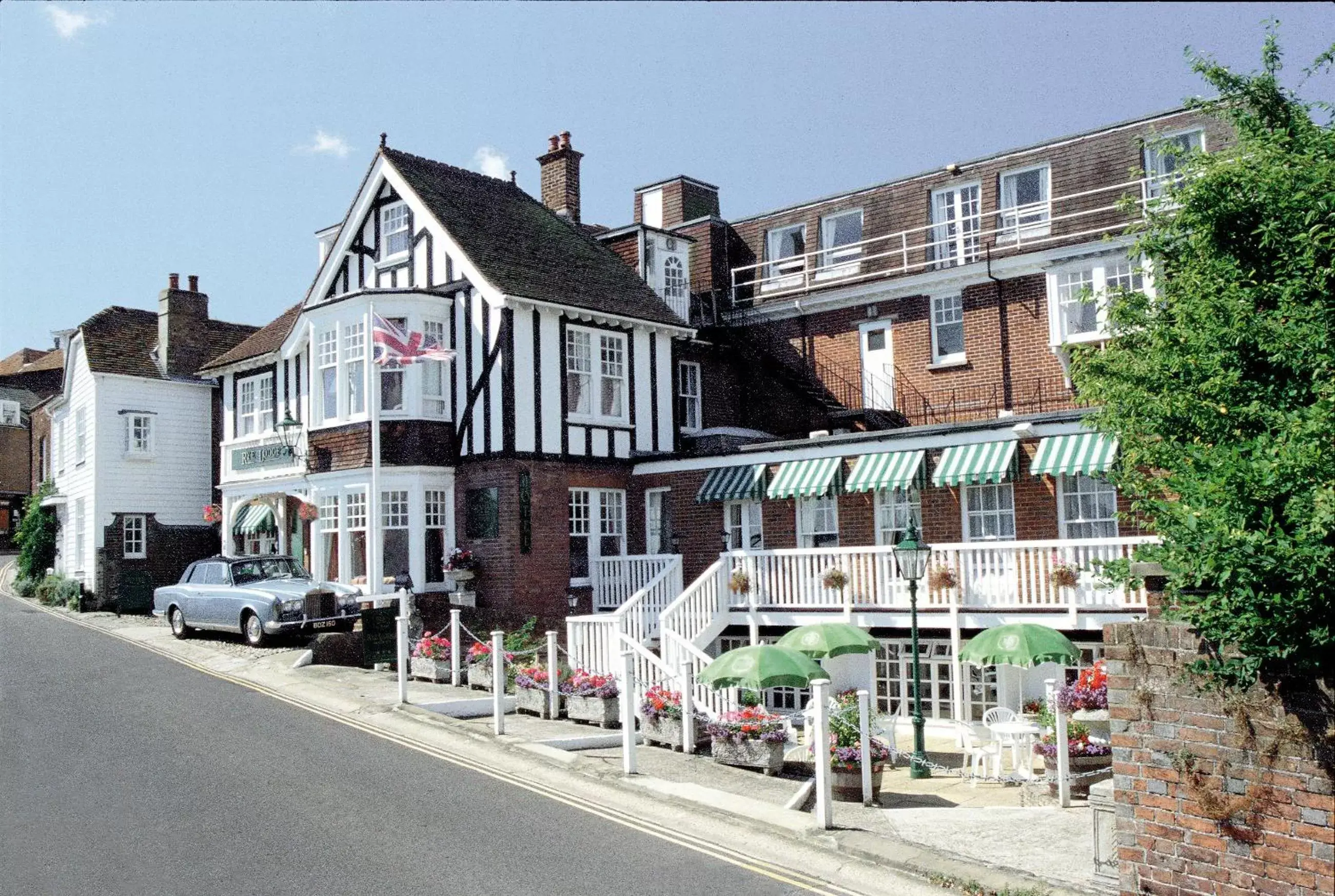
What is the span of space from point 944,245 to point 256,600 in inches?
680

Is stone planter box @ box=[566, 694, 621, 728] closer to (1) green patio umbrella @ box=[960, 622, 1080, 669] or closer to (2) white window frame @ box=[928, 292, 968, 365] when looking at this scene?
(1) green patio umbrella @ box=[960, 622, 1080, 669]

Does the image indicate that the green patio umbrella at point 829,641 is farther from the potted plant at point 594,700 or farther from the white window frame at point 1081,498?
the white window frame at point 1081,498

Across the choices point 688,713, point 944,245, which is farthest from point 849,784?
point 944,245

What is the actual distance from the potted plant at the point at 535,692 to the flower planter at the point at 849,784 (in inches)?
220

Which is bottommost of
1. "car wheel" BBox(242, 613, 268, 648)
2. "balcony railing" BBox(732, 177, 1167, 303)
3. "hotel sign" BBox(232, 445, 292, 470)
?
"car wheel" BBox(242, 613, 268, 648)

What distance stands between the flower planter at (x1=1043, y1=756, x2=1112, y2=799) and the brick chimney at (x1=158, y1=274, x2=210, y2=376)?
93.4ft

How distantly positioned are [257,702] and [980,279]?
17.4m

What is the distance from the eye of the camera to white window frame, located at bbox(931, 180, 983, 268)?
26812mm

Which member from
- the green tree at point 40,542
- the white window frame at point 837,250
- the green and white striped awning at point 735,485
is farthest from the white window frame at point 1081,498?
the green tree at point 40,542

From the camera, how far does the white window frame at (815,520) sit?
2252 centimetres

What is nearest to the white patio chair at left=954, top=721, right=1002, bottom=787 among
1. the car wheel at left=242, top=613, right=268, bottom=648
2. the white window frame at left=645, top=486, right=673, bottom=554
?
the white window frame at left=645, top=486, right=673, bottom=554

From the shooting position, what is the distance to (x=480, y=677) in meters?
19.1

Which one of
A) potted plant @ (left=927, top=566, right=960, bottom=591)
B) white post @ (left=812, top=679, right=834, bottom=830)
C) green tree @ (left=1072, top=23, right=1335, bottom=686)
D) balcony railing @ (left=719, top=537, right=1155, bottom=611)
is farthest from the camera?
potted plant @ (left=927, top=566, right=960, bottom=591)

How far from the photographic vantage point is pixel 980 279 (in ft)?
84.4
